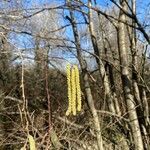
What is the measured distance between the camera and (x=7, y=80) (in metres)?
14.7

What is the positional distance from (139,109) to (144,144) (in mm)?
656

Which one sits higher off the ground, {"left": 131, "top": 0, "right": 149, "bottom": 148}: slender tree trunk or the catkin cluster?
{"left": 131, "top": 0, "right": 149, "bottom": 148}: slender tree trunk

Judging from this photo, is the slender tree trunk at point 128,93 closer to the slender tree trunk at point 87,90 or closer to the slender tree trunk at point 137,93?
the slender tree trunk at point 137,93

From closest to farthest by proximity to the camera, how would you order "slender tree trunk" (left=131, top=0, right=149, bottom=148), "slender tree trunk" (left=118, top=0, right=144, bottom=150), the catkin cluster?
the catkin cluster
"slender tree trunk" (left=118, top=0, right=144, bottom=150)
"slender tree trunk" (left=131, top=0, right=149, bottom=148)

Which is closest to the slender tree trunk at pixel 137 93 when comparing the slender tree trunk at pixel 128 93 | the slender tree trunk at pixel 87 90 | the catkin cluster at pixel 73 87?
the slender tree trunk at pixel 128 93

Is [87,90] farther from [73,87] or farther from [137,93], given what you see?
[73,87]

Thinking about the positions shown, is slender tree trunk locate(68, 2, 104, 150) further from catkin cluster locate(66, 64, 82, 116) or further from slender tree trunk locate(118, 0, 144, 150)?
catkin cluster locate(66, 64, 82, 116)

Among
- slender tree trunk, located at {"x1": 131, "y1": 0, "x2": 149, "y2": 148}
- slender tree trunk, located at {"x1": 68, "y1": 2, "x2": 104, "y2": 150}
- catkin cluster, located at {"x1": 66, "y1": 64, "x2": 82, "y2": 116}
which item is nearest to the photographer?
catkin cluster, located at {"x1": 66, "y1": 64, "x2": 82, "y2": 116}

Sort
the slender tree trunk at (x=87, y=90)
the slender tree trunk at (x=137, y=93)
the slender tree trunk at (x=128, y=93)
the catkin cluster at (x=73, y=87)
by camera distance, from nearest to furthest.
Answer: the catkin cluster at (x=73, y=87) → the slender tree trunk at (x=87, y=90) → the slender tree trunk at (x=128, y=93) → the slender tree trunk at (x=137, y=93)

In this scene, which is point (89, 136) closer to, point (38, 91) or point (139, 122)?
point (139, 122)

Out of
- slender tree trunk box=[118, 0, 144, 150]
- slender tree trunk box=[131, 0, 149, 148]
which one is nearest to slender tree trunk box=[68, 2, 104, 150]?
slender tree trunk box=[118, 0, 144, 150]

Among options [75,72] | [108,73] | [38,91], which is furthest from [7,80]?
[75,72]

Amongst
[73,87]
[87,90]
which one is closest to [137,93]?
[87,90]

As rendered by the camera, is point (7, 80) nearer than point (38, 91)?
No
